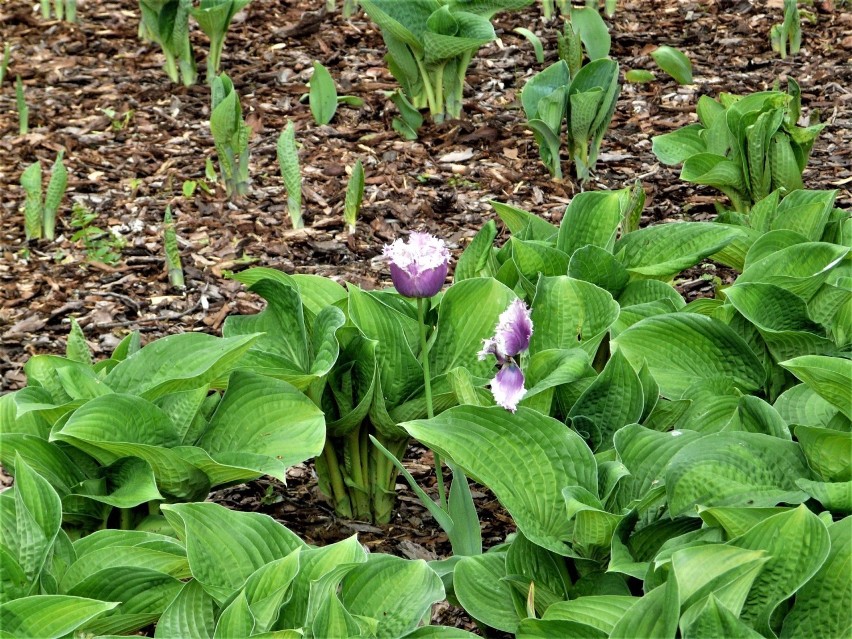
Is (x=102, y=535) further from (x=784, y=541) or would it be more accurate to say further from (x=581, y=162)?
(x=581, y=162)

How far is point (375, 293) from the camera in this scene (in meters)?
2.72

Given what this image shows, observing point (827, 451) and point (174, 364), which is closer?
point (827, 451)

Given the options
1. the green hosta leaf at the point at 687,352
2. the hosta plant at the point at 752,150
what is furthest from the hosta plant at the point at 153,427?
the hosta plant at the point at 752,150

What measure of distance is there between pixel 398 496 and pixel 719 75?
300 centimetres

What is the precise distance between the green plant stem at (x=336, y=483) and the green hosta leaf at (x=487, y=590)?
669mm

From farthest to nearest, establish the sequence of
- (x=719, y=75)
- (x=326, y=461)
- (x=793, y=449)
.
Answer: (x=719, y=75)
(x=326, y=461)
(x=793, y=449)

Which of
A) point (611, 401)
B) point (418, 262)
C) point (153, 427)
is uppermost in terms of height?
point (418, 262)

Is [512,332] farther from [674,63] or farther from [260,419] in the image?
[674,63]

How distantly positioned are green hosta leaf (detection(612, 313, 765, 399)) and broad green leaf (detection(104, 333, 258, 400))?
90cm

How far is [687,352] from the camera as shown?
2.56 meters

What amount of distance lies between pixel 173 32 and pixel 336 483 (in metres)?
2.87

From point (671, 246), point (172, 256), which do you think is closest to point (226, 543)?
point (671, 246)

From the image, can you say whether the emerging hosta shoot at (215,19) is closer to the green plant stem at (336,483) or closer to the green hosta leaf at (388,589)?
the green plant stem at (336,483)

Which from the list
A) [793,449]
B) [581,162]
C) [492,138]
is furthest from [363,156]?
[793,449]
